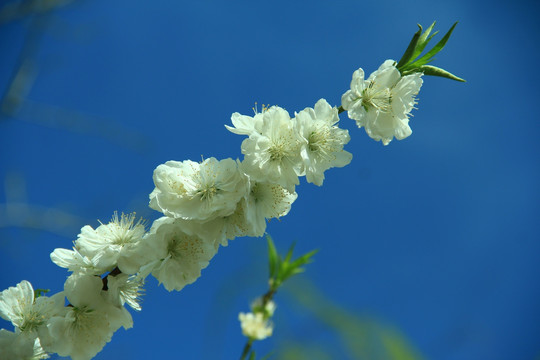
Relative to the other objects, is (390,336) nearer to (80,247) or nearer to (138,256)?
(138,256)

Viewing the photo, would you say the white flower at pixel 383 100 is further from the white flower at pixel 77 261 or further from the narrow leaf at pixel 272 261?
the white flower at pixel 77 261

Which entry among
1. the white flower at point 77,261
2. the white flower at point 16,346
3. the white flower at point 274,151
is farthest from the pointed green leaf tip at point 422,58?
the white flower at point 16,346

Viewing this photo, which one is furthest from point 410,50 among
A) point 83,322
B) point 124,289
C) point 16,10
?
point 16,10

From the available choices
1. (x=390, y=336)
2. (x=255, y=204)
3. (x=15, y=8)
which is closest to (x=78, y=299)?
(x=255, y=204)

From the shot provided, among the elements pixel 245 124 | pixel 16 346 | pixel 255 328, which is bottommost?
pixel 255 328

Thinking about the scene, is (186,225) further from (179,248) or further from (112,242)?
(112,242)
